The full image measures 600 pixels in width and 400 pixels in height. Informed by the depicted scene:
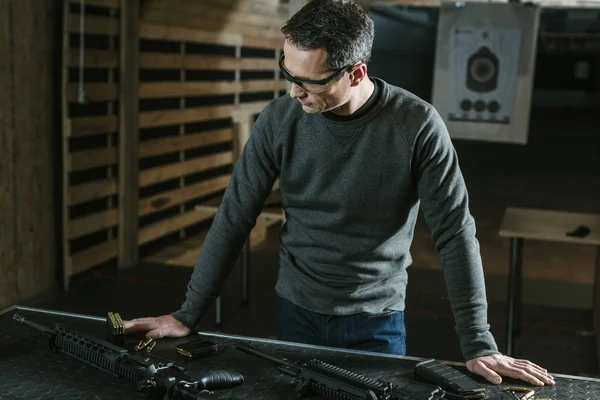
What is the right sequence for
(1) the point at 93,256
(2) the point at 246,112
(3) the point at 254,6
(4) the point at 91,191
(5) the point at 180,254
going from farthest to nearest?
(2) the point at 246,112
(3) the point at 254,6
(5) the point at 180,254
(1) the point at 93,256
(4) the point at 91,191

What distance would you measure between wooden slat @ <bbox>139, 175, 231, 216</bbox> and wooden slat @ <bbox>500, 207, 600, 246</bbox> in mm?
2774

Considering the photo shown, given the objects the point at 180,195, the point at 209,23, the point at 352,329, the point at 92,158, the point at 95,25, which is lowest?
the point at 180,195

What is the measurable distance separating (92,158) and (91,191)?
227 millimetres

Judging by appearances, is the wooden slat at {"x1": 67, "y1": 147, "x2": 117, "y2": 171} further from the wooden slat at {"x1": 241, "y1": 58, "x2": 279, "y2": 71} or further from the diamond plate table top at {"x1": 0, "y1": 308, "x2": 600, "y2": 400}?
the diamond plate table top at {"x1": 0, "y1": 308, "x2": 600, "y2": 400}

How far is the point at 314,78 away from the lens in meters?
1.76

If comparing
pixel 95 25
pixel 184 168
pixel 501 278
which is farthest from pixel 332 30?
pixel 184 168

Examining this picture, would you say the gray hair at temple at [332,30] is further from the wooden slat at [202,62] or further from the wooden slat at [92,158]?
the wooden slat at [202,62]

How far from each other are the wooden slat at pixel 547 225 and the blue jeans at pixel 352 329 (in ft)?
6.73

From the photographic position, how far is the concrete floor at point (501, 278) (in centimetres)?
457

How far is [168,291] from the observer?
5.33 m

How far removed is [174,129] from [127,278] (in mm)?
1395

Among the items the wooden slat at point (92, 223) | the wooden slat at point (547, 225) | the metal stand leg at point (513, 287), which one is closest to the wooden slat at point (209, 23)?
the wooden slat at point (92, 223)

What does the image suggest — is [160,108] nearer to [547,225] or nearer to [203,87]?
[203,87]

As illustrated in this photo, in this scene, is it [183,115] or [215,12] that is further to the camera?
[215,12]
